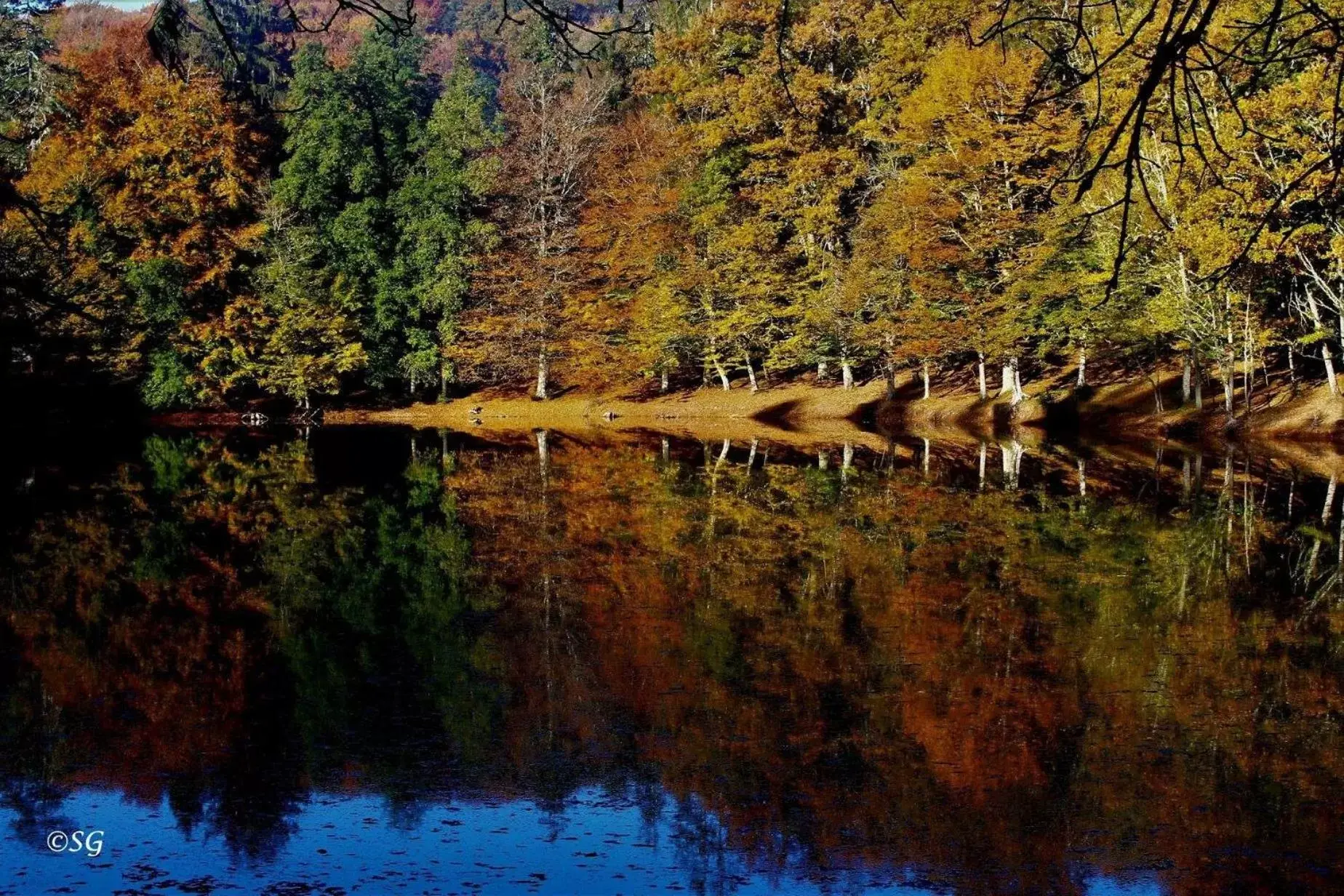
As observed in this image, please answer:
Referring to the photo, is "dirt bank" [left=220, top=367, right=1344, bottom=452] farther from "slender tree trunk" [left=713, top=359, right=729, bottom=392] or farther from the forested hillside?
the forested hillside

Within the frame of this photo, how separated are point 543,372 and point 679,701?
39.2m

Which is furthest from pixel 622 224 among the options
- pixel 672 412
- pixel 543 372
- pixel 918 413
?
pixel 918 413

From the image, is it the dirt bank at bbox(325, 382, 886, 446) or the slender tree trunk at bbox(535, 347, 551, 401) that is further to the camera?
the slender tree trunk at bbox(535, 347, 551, 401)

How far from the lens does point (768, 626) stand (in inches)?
436

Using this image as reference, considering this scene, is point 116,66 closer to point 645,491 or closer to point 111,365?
point 111,365

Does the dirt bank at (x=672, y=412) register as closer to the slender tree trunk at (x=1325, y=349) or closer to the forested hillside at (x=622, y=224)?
the forested hillside at (x=622, y=224)

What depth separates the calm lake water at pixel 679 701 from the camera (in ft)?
20.2

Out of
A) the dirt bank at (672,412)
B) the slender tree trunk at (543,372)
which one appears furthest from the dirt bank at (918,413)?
the slender tree trunk at (543,372)

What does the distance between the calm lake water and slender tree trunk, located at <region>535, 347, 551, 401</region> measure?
94.0ft

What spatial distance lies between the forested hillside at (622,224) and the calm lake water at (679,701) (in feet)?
Result: 62.8

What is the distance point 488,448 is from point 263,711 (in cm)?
2257

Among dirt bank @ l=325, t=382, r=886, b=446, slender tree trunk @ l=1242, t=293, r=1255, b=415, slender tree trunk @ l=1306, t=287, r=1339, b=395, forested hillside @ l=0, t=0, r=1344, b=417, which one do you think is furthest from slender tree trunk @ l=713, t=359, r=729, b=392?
slender tree trunk @ l=1306, t=287, r=1339, b=395

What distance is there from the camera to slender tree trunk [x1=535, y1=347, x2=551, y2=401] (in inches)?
1845

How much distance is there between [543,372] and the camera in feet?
155
